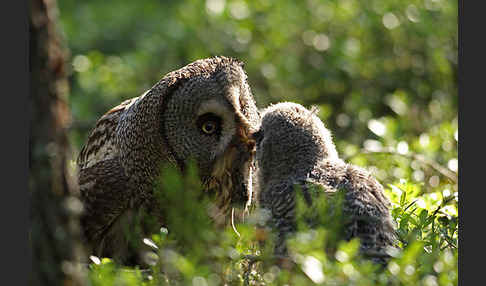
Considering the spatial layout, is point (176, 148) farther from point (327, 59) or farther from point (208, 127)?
point (327, 59)

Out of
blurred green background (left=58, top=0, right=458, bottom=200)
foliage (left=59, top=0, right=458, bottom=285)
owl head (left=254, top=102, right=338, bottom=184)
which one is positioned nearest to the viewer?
owl head (left=254, top=102, right=338, bottom=184)

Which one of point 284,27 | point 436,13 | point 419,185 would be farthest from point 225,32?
point 419,185

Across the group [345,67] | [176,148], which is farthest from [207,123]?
[345,67]

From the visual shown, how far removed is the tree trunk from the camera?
272cm

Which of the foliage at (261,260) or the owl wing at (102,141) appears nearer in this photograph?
the foliage at (261,260)

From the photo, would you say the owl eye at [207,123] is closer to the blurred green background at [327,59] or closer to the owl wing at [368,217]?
the owl wing at [368,217]

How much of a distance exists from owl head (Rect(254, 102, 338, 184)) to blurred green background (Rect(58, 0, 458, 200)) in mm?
2982

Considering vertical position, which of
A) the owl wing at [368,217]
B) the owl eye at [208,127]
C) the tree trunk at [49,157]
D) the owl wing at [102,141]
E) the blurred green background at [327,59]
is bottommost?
the blurred green background at [327,59]

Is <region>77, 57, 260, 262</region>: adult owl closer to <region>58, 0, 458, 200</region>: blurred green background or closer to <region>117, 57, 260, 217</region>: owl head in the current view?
<region>117, 57, 260, 217</region>: owl head

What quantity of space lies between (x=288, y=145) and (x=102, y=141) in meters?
1.40

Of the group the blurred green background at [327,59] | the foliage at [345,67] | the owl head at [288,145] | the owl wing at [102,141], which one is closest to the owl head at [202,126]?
the owl head at [288,145]

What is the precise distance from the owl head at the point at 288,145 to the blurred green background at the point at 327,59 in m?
2.98

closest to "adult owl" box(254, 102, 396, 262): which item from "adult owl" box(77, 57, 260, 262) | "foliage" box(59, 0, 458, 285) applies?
"adult owl" box(77, 57, 260, 262)

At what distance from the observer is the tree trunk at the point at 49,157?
2.72 metres
